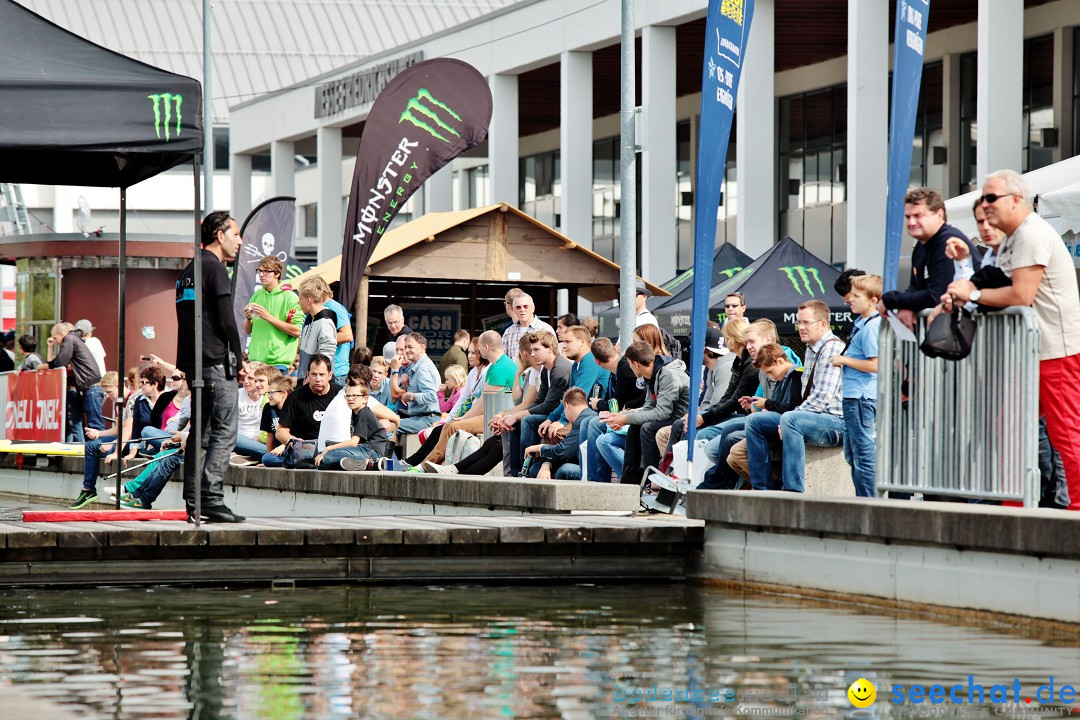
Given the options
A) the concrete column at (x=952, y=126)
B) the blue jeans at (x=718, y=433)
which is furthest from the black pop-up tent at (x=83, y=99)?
the concrete column at (x=952, y=126)

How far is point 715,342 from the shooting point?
14.1 metres

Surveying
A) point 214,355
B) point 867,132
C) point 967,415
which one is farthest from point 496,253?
point 967,415

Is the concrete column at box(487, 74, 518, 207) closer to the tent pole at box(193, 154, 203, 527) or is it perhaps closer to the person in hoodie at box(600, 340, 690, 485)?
the person in hoodie at box(600, 340, 690, 485)

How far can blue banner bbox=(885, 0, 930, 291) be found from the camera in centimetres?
993

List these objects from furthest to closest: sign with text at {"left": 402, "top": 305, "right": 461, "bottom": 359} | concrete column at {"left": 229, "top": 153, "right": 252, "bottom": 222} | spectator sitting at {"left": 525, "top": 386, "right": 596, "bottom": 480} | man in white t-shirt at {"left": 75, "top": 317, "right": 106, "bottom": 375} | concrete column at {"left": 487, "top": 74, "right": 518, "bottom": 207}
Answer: concrete column at {"left": 229, "top": 153, "right": 252, "bottom": 222}, concrete column at {"left": 487, "top": 74, "right": 518, "bottom": 207}, sign with text at {"left": 402, "top": 305, "right": 461, "bottom": 359}, man in white t-shirt at {"left": 75, "top": 317, "right": 106, "bottom": 375}, spectator sitting at {"left": 525, "top": 386, "right": 596, "bottom": 480}

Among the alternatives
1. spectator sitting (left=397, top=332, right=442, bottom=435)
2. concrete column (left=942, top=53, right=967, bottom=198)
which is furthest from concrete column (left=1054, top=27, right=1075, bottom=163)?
spectator sitting (left=397, top=332, right=442, bottom=435)

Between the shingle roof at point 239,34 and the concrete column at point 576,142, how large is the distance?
113 ft

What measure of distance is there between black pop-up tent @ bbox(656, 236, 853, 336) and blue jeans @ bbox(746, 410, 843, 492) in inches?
335

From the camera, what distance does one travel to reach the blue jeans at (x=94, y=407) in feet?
75.7

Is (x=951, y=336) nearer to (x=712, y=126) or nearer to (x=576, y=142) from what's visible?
(x=712, y=126)

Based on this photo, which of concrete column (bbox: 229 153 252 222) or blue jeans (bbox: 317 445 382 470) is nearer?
blue jeans (bbox: 317 445 382 470)

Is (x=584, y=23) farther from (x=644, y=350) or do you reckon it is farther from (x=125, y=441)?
(x=644, y=350)

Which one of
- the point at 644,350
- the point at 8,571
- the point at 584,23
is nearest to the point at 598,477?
the point at 644,350

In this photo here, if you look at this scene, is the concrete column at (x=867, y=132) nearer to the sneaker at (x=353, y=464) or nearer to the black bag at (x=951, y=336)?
the sneaker at (x=353, y=464)
